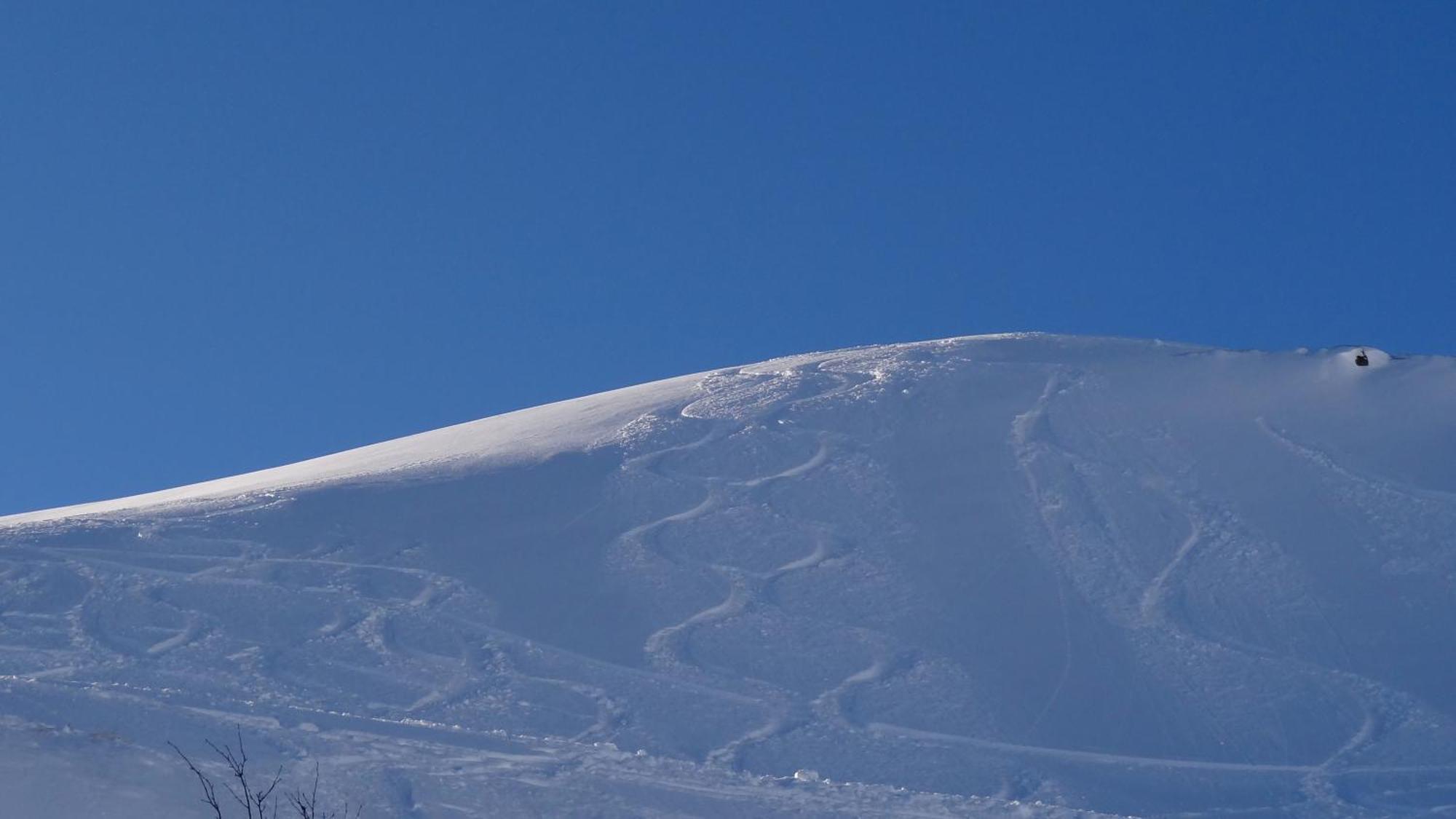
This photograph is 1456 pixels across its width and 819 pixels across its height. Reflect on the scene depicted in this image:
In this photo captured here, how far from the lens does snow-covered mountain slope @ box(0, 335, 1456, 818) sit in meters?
8.96

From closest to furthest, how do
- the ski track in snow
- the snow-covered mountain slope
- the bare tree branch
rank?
1. the bare tree branch
2. the snow-covered mountain slope
3. the ski track in snow

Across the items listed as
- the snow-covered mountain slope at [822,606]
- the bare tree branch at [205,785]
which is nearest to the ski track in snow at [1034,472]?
the snow-covered mountain slope at [822,606]

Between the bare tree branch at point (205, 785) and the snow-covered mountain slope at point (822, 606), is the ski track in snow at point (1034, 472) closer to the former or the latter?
the snow-covered mountain slope at point (822, 606)

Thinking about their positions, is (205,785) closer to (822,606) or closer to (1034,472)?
(822,606)

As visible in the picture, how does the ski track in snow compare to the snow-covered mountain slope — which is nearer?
the snow-covered mountain slope

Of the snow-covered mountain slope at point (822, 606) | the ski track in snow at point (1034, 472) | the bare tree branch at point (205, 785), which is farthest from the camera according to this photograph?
the ski track in snow at point (1034, 472)

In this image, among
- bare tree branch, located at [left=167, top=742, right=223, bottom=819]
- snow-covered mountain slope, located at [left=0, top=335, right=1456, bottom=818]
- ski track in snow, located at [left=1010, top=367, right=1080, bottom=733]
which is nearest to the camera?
bare tree branch, located at [left=167, top=742, right=223, bottom=819]

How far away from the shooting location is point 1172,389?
14711 mm

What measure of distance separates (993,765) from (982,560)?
9.67 ft

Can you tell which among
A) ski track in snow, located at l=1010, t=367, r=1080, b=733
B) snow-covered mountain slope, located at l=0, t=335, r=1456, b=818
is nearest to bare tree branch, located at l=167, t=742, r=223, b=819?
snow-covered mountain slope, located at l=0, t=335, r=1456, b=818

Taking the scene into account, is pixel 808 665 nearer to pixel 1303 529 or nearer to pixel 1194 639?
pixel 1194 639

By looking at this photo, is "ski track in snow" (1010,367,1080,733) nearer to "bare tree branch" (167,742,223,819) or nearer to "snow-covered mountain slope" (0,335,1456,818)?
"snow-covered mountain slope" (0,335,1456,818)

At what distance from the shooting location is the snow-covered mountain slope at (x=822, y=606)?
353 inches

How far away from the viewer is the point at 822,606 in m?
11.3
